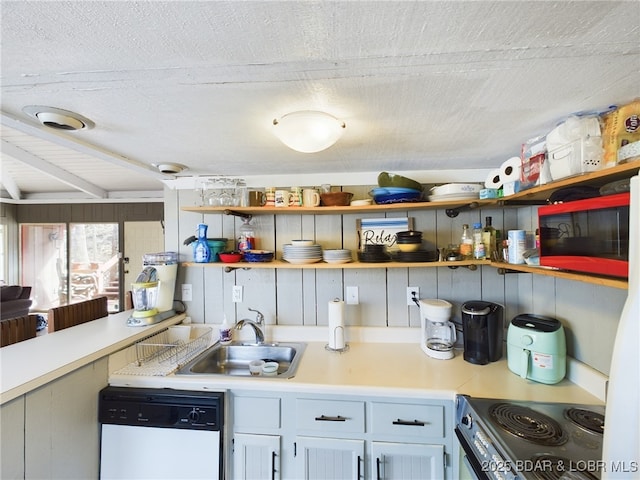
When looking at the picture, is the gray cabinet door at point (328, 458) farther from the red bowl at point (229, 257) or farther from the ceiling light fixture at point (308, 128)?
the ceiling light fixture at point (308, 128)

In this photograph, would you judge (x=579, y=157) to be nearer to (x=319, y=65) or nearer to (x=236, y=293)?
(x=319, y=65)

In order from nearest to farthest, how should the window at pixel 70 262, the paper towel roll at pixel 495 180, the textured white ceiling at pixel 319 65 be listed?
1. the textured white ceiling at pixel 319 65
2. the paper towel roll at pixel 495 180
3. the window at pixel 70 262

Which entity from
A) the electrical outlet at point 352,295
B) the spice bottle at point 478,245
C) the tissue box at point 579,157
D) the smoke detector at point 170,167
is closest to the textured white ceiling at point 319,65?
the tissue box at point 579,157

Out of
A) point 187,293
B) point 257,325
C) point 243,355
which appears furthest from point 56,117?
point 243,355

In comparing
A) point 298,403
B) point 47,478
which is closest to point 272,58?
point 298,403

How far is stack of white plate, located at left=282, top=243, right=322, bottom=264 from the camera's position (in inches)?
63.1

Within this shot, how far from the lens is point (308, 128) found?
972mm

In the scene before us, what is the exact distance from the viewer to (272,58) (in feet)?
2.33

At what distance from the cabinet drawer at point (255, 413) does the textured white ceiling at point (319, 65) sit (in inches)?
49.3

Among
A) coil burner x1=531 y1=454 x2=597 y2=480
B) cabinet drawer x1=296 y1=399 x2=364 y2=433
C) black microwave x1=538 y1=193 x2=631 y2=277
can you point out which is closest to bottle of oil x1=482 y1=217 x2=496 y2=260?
black microwave x1=538 y1=193 x2=631 y2=277

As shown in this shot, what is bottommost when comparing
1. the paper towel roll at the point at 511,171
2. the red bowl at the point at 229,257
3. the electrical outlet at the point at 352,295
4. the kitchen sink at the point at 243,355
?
the kitchen sink at the point at 243,355

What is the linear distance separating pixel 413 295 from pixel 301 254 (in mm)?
→ 796

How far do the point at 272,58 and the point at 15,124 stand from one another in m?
1.15

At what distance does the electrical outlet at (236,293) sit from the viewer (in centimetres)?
190
